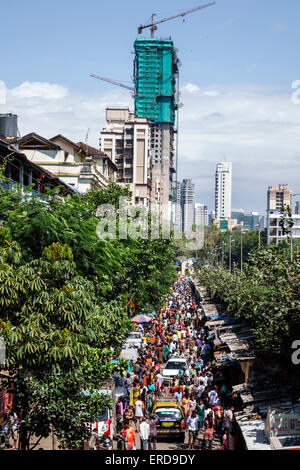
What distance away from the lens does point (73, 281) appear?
1335 centimetres

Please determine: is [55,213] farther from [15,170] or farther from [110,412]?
[15,170]

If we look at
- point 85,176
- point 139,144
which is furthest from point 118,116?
point 85,176

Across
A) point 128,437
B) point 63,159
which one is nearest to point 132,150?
point 63,159

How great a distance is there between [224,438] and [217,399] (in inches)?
205

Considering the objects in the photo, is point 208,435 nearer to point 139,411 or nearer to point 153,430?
point 153,430

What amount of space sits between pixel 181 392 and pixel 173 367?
5.74 meters

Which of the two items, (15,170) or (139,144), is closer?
(15,170)

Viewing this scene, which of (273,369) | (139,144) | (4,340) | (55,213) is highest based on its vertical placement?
(139,144)

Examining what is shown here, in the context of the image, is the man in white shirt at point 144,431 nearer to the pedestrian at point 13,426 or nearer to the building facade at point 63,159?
the pedestrian at point 13,426

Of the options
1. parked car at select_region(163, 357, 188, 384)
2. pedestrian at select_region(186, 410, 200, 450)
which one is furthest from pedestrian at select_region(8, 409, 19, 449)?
parked car at select_region(163, 357, 188, 384)

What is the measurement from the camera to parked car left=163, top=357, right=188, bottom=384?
29.4 metres

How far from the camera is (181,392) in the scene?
2453 cm

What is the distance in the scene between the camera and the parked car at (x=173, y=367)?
2939 centimetres

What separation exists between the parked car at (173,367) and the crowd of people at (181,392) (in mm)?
260
